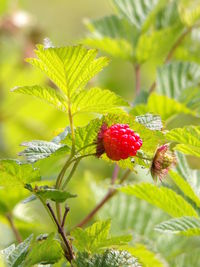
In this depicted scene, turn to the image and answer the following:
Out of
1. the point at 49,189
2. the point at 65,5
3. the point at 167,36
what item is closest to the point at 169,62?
the point at 167,36

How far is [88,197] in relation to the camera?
1.62 metres

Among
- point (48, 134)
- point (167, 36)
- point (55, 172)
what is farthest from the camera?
point (48, 134)

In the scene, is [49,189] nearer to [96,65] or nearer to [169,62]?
[96,65]

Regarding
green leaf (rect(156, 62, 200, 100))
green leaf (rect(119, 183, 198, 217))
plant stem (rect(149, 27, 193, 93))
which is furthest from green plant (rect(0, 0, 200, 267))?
plant stem (rect(149, 27, 193, 93))

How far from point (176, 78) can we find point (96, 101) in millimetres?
576

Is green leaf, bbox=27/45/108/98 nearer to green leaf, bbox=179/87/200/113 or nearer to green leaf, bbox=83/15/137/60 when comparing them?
green leaf, bbox=179/87/200/113

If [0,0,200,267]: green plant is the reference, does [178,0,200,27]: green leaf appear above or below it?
above

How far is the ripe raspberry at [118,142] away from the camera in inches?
33.1

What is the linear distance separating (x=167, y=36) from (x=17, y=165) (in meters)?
0.70

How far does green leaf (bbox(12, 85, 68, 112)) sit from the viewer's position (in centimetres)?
86

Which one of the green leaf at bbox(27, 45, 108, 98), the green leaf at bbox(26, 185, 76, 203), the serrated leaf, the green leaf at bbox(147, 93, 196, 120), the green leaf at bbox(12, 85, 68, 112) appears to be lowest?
the green leaf at bbox(26, 185, 76, 203)

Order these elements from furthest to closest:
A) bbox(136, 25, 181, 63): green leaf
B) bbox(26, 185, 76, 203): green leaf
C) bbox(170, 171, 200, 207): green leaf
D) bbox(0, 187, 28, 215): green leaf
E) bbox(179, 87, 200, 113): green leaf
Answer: bbox(136, 25, 181, 63): green leaf < bbox(179, 87, 200, 113): green leaf < bbox(0, 187, 28, 215): green leaf < bbox(170, 171, 200, 207): green leaf < bbox(26, 185, 76, 203): green leaf

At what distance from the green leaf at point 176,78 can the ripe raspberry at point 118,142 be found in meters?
0.56

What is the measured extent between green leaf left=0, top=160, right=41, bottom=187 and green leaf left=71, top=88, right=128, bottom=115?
107 mm
